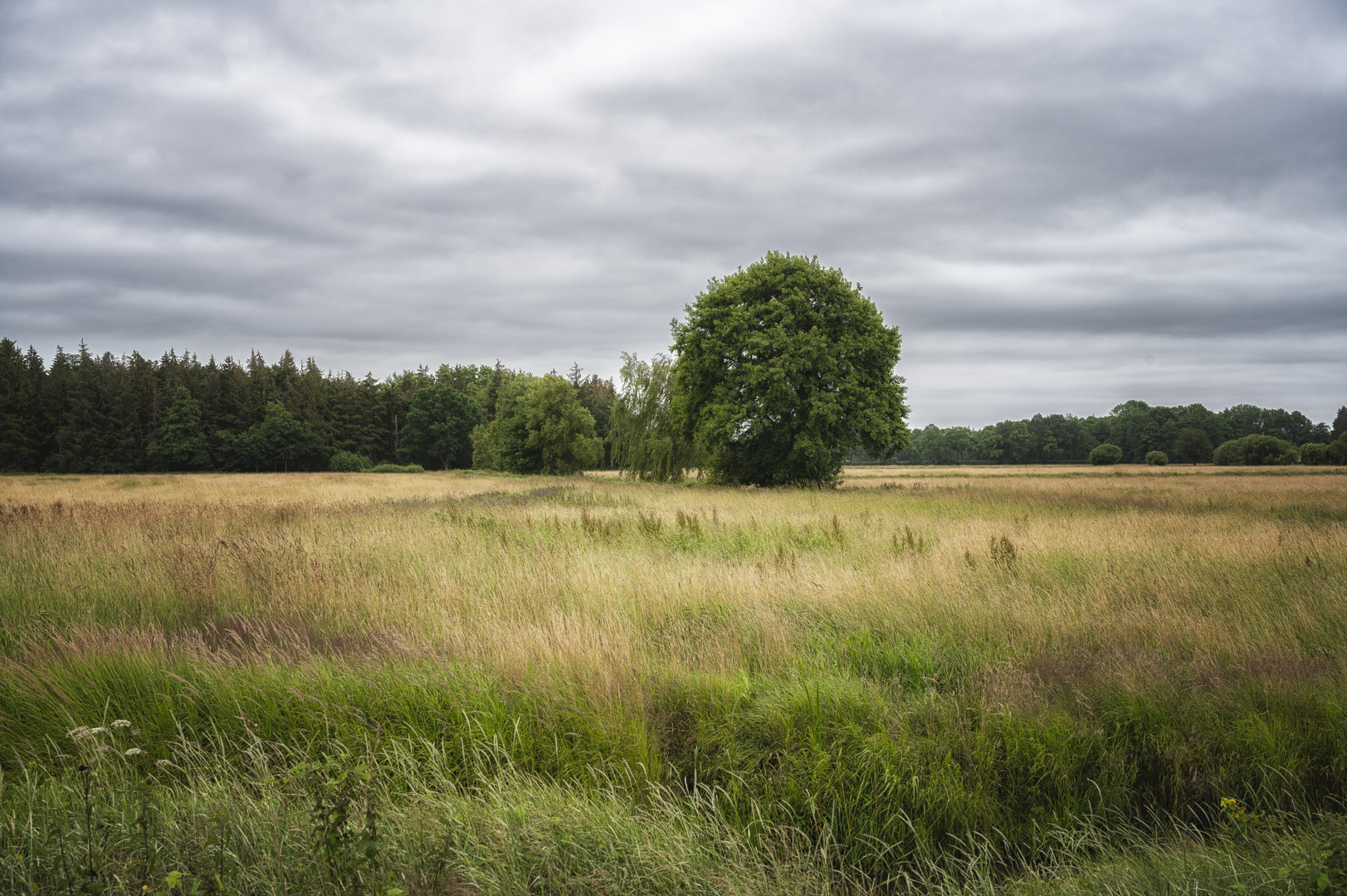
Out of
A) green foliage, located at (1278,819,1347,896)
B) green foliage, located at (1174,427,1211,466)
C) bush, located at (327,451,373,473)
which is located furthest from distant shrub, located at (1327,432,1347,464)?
bush, located at (327,451,373,473)

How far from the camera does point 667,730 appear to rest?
12.4 feet

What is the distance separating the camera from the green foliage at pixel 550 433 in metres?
52.8

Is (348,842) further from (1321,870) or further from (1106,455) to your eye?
(1106,455)

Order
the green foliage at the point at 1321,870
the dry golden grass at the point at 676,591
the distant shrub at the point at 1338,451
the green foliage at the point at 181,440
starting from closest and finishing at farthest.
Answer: the green foliage at the point at 1321,870 → the dry golden grass at the point at 676,591 → the distant shrub at the point at 1338,451 → the green foliage at the point at 181,440

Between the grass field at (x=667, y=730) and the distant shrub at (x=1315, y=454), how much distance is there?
79.8m

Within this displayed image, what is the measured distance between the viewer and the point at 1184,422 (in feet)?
348

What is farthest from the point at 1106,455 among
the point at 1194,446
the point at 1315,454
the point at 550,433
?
the point at 550,433

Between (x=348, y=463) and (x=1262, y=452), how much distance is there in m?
102

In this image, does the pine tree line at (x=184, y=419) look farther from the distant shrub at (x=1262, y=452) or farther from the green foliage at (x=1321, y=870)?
the distant shrub at (x=1262, y=452)

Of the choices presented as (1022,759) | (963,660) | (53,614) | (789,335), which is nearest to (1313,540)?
(963,660)

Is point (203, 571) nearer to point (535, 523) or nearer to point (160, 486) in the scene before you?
point (535, 523)

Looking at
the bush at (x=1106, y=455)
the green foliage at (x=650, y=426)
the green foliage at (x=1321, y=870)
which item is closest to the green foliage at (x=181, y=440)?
the green foliage at (x=650, y=426)

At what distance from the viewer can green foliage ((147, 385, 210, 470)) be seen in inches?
2494

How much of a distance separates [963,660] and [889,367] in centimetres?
2583
